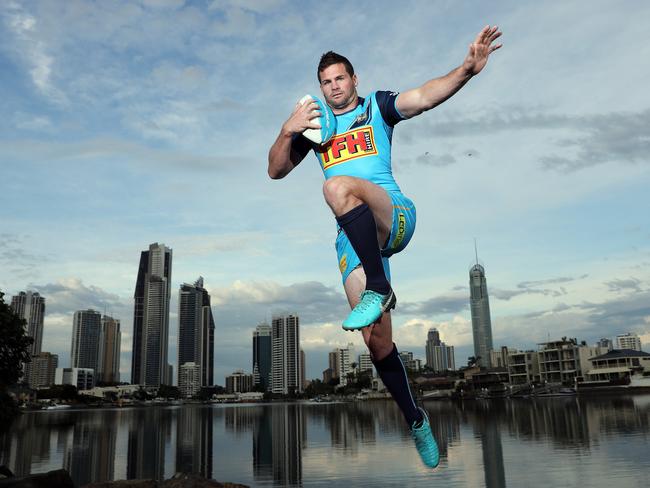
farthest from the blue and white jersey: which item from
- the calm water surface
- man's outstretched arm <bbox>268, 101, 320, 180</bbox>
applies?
the calm water surface

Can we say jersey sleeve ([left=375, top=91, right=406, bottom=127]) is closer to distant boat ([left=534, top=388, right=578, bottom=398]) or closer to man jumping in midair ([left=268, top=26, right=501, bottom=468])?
man jumping in midair ([left=268, top=26, right=501, bottom=468])

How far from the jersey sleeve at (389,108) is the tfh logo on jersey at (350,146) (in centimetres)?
18

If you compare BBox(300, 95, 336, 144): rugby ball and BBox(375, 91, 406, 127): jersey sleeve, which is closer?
BBox(300, 95, 336, 144): rugby ball

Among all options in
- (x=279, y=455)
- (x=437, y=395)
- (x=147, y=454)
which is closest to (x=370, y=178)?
(x=279, y=455)

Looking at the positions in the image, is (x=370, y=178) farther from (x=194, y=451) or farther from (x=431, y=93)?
(x=194, y=451)

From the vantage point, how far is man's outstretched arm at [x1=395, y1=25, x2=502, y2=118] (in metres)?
4.10

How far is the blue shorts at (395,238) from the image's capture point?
13.9 feet

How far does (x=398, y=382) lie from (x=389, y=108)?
219 centimetres

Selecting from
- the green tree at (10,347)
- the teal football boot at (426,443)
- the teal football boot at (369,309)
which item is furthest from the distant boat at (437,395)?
the teal football boot at (369,309)

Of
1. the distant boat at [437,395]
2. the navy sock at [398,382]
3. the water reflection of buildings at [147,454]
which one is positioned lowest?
the water reflection of buildings at [147,454]

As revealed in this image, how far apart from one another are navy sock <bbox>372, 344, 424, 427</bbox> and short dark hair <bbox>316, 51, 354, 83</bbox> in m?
2.26

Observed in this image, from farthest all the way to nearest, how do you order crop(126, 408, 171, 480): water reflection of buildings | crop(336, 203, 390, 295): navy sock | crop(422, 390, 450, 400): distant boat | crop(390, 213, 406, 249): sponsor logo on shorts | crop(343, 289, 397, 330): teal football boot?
crop(422, 390, 450, 400): distant boat, crop(126, 408, 171, 480): water reflection of buildings, crop(390, 213, 406, 249): sponsor logo on shorts, crop(336, 203, 390, 295): navy sock, crop(343, 289, 397, 330): teal football boot

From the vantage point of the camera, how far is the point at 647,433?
5106cm

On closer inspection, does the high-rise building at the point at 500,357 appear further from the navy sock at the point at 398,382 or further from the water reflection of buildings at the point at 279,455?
the navy sock at the point at 398,382
